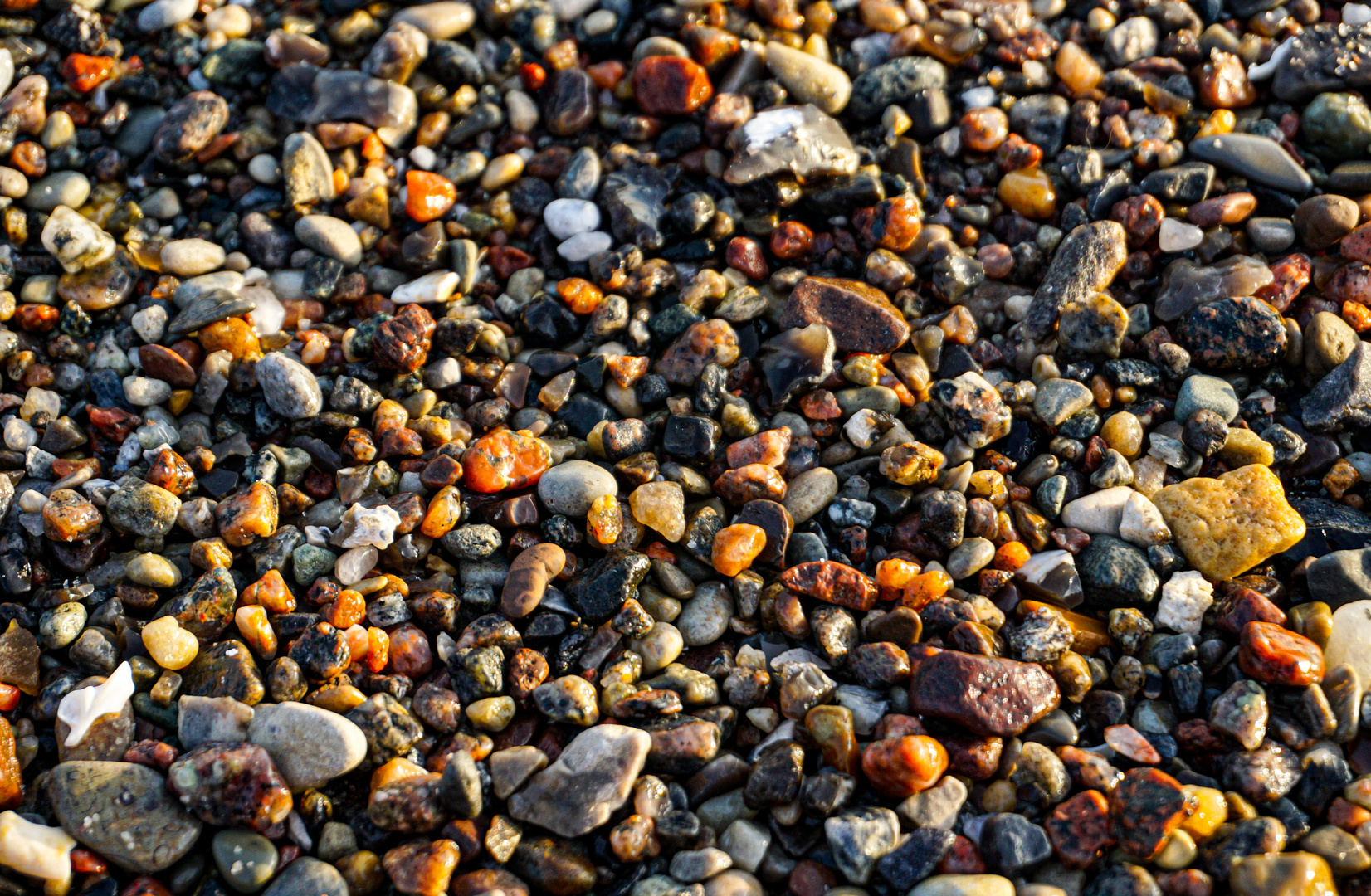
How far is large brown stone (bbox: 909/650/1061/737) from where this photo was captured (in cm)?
244

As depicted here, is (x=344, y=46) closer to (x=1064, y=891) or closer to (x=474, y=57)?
(x=474, y=57)

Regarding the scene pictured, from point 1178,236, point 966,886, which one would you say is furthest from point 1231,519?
point 966,886

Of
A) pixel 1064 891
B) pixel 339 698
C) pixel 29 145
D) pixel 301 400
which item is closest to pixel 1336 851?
pixel 1064 891

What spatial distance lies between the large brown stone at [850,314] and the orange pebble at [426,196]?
1.43m

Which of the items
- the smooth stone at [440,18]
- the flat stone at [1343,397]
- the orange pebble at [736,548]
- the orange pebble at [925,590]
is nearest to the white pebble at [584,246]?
the smooth stone at [440,18]

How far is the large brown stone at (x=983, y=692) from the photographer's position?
2.44 m

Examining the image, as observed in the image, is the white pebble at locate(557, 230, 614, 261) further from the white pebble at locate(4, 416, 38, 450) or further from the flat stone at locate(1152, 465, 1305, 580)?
the flat stone at locate(1152, 465, 1305, 580)

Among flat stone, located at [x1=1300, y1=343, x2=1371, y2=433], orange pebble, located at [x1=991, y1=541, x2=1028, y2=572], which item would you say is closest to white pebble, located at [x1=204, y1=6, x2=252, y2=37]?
orange pebble, located at [x1=991, y1=541, x2=1028, y2=572]

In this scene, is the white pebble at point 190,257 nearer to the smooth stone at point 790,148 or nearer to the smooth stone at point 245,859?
the smooth stone at point 790,148

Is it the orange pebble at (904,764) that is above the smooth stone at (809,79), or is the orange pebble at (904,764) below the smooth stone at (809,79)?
below

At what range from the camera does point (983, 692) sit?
97.0 inches

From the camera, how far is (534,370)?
3.32 meters

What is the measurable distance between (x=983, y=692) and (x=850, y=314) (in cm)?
141

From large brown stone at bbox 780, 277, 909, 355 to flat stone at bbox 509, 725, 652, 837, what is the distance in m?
1.57
